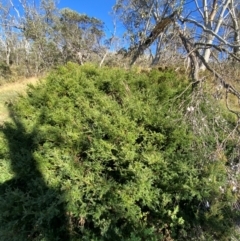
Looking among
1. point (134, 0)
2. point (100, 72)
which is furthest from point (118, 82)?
point (134, 0)

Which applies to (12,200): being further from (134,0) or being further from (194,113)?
(134,0)

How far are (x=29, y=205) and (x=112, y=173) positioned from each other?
2.62 feet

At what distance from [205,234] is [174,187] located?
0.64 metres

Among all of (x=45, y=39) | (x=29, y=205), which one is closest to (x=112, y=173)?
(x=29, y=205)

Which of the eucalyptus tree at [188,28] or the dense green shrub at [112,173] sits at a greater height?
the eucalyptus tree at [188,28]

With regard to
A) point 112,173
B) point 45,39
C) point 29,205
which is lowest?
point 29,205

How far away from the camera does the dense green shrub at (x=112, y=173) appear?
6.68ft

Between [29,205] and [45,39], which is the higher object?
[45,39]

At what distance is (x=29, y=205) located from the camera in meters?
2.15

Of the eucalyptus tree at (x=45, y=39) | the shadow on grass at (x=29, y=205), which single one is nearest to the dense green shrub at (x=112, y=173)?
the shadow on grass at (x=29, y=205)

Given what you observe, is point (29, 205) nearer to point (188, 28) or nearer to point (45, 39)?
point (188, 28)

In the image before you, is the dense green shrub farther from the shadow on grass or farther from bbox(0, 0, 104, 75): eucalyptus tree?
bbox(0, 0, 104, 75): eucalyptus tree

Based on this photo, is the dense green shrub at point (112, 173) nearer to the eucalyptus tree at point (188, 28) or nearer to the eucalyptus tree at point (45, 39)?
the eucalyptus tree at point (188, 28)

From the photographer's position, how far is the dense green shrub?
204 cm
